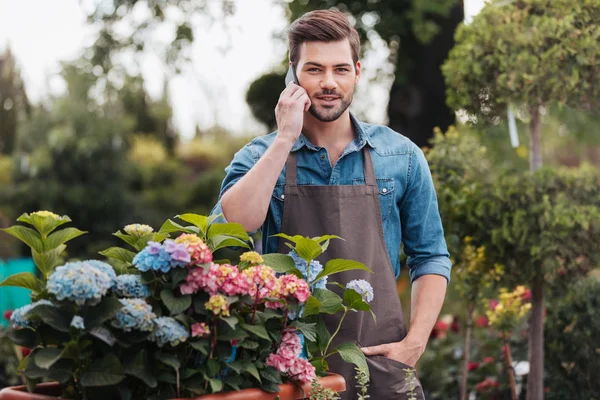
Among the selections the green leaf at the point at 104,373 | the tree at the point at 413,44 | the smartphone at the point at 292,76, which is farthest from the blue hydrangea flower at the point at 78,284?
the tree at the point at 413,44

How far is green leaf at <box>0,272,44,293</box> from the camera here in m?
1.49

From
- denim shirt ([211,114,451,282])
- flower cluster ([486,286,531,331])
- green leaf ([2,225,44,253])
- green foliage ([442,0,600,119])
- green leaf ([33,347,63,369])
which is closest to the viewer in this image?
green leaf ([33,347,63,369])

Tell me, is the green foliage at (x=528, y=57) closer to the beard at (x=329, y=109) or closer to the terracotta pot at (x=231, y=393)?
the beard at (x=329, y=109)

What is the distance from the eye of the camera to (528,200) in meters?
4.10

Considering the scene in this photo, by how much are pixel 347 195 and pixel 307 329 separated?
614 mm

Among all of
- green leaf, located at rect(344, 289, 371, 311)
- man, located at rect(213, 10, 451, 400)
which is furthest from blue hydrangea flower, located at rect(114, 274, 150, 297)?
man, located at rect(213, 10, 451, 400)

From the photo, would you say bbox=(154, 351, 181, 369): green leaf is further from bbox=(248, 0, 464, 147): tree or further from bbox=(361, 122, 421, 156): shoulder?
bbox=(248, 0, 464, 147): tree

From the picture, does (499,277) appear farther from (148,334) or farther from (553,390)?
(148,334)

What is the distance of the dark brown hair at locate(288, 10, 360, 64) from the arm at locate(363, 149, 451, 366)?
400mm

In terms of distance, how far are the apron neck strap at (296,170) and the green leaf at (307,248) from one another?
0.53 meters

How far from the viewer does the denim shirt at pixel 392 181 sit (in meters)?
2.29

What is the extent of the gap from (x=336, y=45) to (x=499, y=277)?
7.78 ft

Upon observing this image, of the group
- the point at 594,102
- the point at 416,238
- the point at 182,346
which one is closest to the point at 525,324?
the point at 594,102

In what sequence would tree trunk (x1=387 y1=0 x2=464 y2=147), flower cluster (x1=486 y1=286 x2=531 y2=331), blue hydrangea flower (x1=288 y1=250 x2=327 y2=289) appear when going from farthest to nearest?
1. tree trunk (x1=387 y1=0 x2=464 y2=147)
2. flower cluster (x1=486 y1=286 x2=531 y2=331)
3. blue hydrangea flower (x1=288 y1=250 x2=327 y2=289)
